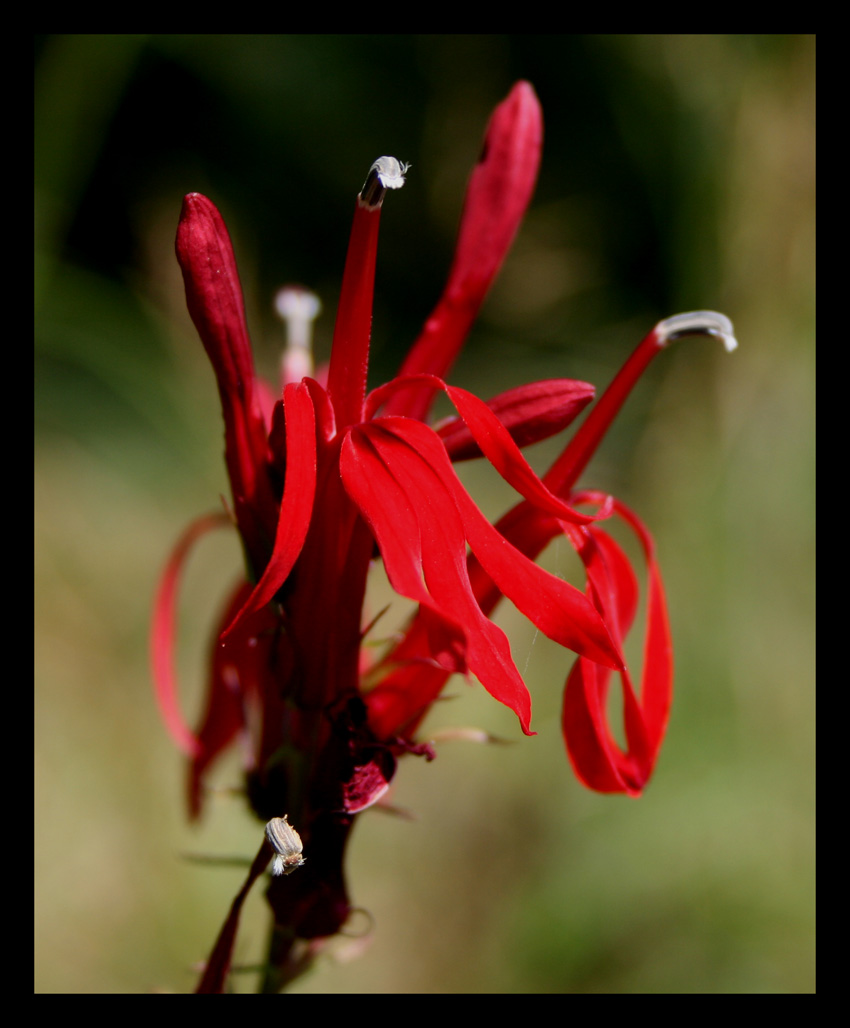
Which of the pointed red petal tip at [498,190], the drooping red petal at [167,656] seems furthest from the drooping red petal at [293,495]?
the drooping red petal at [167,656]

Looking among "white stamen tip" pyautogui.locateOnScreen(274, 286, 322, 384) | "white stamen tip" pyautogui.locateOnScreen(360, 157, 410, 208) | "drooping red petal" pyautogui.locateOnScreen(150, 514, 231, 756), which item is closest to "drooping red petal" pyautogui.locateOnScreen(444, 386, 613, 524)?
"white stamen tip" pyautogui.locateOnScreen(360, 157, 410, 208)

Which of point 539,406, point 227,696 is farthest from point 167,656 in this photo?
point 539,406

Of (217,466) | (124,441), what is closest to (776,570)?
(217,466)

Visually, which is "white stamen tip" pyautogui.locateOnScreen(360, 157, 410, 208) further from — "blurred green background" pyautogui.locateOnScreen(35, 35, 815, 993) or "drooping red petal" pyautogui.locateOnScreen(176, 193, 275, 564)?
"blurred green background" pyautogui.locateOnScreen(35, 35, 815, 993)

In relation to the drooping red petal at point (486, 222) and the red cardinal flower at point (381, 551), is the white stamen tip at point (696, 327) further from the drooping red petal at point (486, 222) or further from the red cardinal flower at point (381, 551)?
the drooping red petal at point (486, 222)

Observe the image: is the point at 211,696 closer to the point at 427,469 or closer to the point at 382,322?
the point at 427,469

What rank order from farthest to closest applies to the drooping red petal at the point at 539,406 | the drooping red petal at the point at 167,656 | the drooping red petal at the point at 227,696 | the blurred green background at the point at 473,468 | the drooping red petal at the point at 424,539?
the blurred green background at the point at 473,468, the drooping red petal at the point at 167,656, the drooping red petal at the point at 227,696, the drooping red petal at the point at 539,406, the drooping red petal at the point at 424,539
